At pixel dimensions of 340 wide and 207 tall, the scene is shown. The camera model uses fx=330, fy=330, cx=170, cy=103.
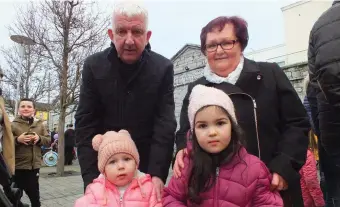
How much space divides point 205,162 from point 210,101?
0.33m

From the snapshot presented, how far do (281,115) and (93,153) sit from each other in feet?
4.23

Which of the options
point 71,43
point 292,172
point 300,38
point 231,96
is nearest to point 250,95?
point 231,96

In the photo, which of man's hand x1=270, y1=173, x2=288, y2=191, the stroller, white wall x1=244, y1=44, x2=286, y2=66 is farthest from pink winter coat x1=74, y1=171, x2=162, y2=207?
white wall x1=244, y1=44, x2=286, y2=66

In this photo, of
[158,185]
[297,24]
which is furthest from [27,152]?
[297,24]

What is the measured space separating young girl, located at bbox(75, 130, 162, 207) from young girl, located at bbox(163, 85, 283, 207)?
0.68 feet

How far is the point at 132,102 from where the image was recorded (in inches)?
88.3

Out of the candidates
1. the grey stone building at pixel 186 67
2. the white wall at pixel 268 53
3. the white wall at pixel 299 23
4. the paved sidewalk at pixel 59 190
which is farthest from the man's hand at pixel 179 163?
the white wall at pixel 268 53

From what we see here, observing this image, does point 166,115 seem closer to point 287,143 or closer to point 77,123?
point 77,123

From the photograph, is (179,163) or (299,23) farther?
(299,23)

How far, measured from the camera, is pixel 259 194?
66.6 inches

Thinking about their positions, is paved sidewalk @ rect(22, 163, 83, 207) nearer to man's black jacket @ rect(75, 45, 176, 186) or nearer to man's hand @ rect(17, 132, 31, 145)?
man's hand @ rect(17, 132, 31, 145)

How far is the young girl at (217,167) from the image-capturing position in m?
1.68

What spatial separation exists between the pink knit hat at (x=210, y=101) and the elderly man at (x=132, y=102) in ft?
1.41

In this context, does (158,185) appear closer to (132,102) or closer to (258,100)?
(132,102)
